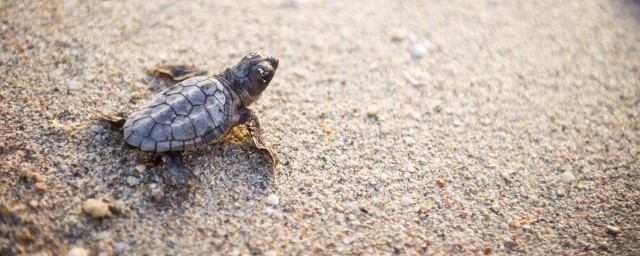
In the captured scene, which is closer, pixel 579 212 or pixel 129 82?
pixel 579 212

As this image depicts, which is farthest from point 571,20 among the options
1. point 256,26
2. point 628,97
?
point 256,26

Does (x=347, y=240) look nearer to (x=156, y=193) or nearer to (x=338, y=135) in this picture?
(x=338, y=135)

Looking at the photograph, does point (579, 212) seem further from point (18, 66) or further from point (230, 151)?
point (18, 66)

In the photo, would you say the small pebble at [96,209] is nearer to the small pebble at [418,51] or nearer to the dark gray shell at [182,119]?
the dark gray shell at [182,119]

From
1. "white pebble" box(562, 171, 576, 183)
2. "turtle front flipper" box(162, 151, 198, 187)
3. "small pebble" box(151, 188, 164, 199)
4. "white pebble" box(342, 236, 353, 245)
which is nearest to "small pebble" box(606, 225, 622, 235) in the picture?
"white pebble" box(562, 171, 576, 183)

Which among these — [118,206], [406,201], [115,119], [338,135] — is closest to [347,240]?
[406,201]

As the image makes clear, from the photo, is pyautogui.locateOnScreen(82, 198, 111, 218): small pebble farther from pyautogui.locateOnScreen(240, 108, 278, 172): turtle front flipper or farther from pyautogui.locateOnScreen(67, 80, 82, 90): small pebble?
pyautogui.locateOnScreen(67, 80, 82, 90): small pebble
